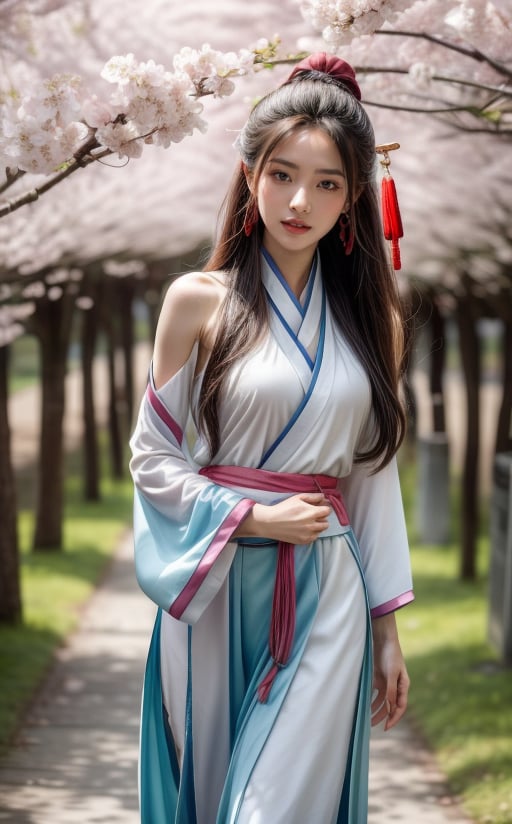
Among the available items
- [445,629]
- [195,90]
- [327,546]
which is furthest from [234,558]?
[445,629]

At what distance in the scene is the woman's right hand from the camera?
2582mm

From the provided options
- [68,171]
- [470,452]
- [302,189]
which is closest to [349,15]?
[302,189]

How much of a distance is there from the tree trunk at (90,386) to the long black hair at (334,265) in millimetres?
11562

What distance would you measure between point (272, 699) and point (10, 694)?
14.0 ft

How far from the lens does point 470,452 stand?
10.6 metres

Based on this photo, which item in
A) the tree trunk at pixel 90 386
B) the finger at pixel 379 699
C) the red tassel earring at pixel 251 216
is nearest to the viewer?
the red tassel earring at pixel 251 216

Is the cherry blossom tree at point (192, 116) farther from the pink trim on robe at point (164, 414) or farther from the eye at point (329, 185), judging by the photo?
the pink trim on robe at point (164, 414)

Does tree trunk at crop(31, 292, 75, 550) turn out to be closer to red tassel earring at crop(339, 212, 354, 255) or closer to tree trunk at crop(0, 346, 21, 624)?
tree trunk at crop(0, 346, 21, 624)

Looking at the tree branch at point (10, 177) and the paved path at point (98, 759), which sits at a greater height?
the tree branch at point (10, 177)

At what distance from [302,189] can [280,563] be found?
779 millimetres

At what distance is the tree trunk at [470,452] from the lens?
10602mm

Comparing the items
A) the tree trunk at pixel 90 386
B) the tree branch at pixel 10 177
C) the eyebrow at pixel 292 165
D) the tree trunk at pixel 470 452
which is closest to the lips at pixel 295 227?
the eyebrow at pixel 292 165

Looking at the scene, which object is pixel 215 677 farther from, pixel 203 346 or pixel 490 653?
pixel 490 653

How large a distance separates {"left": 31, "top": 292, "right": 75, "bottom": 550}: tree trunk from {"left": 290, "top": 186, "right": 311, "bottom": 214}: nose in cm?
853
